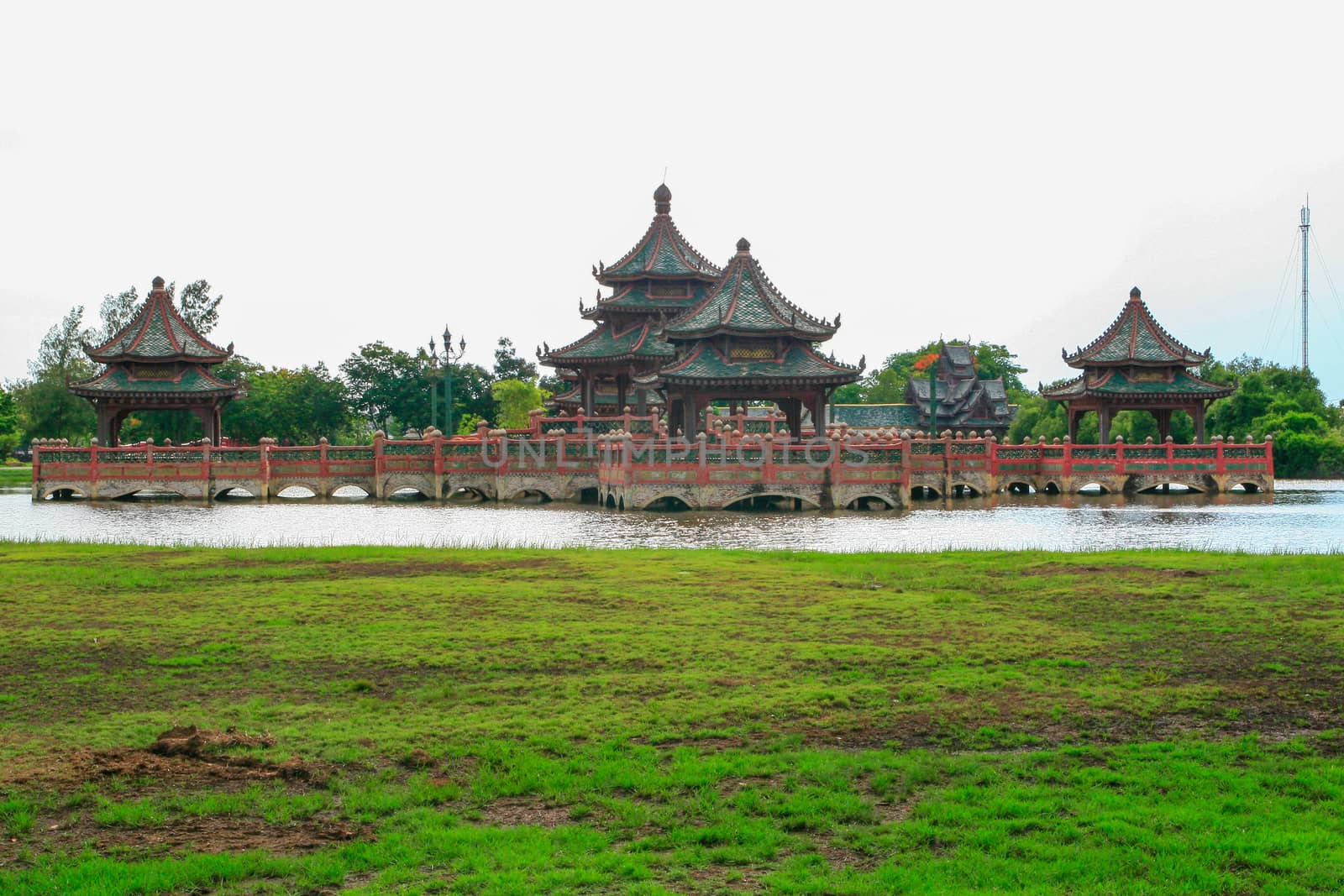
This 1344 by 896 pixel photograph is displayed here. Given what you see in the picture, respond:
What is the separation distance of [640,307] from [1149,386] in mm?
22971

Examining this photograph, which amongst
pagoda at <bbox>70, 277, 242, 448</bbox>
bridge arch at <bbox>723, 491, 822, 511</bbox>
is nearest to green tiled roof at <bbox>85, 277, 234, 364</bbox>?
pagoda at <bbox>70, 277, 242, 448</bbox>

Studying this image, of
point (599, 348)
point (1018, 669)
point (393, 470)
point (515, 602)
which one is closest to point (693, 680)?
point (1018, 669)

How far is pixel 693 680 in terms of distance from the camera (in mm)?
11609

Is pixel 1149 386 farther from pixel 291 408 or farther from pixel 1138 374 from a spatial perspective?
pixel 291 408

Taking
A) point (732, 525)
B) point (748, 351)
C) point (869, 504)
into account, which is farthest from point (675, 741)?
point (748, 351)

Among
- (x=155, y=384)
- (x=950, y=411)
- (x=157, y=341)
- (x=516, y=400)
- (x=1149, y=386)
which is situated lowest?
(x=1149, y=386)

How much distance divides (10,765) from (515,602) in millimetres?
7404

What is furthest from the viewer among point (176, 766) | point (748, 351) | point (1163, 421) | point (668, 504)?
point (1163, 421)

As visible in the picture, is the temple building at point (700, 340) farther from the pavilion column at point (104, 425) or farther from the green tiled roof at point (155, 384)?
the pavilion column at point (104, 425)

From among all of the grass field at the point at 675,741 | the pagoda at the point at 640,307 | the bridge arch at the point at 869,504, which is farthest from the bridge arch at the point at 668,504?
the grass field at the point at 675,741

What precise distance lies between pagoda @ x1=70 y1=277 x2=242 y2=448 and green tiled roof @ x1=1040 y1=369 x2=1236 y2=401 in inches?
1513

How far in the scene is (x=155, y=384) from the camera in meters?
57.2

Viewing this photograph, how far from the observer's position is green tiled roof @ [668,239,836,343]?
4838 cm

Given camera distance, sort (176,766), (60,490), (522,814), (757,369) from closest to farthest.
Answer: (522,814), (176,766), (757,369), (60,490)
